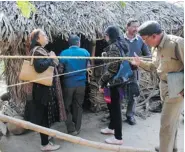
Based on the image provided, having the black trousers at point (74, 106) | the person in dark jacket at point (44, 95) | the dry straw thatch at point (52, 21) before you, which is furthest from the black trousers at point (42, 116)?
the dry straw thatch at point (52, 21)

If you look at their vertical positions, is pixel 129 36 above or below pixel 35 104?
above

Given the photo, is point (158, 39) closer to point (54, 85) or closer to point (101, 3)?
point (54, 85)

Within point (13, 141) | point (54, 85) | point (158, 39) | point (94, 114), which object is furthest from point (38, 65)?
point (94, 114)

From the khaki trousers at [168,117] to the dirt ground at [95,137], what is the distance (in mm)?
1198

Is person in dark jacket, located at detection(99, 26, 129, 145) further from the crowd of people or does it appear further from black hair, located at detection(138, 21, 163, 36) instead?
black hair, located at detection(138, 21, 163, 36)

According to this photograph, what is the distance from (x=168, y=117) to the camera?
11.5 ft

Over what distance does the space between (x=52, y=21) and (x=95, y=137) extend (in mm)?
2002

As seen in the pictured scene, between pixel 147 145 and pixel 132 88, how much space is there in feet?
2.97

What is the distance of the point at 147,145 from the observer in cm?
504

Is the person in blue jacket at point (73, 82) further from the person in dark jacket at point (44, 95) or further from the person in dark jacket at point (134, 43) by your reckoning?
the person in dark jacket at point (134, 43)

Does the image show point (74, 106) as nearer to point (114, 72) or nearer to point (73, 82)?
point (73, 82)

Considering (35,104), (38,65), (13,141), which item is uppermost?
(38,65)

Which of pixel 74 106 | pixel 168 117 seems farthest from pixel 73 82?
pixel 168 117

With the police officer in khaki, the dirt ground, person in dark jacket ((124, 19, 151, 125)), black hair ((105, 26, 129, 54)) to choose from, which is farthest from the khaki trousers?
person in dark jacket ((124, 19, 151, 125))
